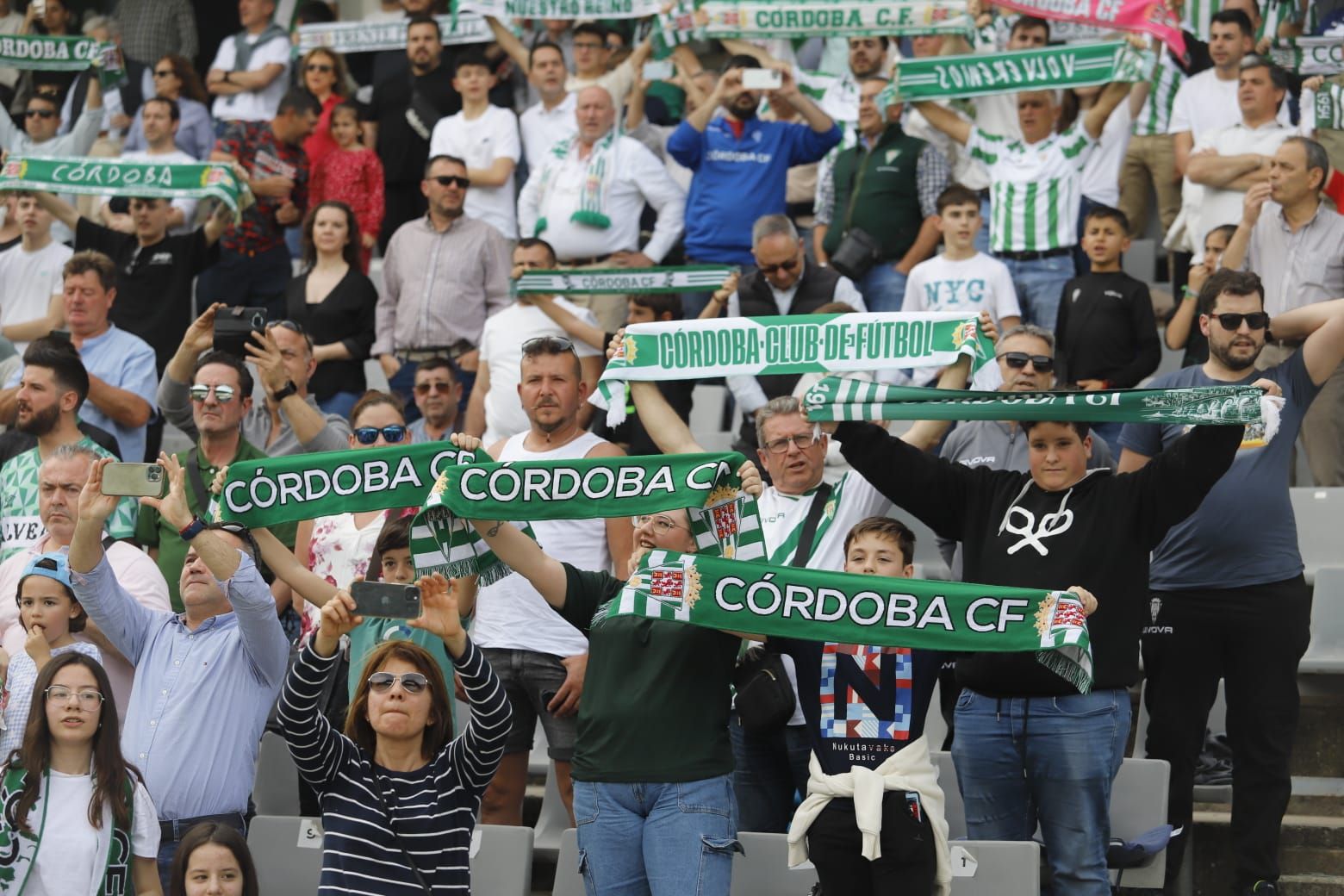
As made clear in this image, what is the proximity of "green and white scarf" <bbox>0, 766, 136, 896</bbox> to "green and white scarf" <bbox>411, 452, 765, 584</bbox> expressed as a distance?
1.25 metres

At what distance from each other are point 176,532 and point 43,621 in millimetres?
1013

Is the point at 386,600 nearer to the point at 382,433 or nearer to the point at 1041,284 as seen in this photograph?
the point at 382,433

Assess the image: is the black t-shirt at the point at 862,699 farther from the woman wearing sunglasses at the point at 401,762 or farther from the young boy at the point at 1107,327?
the young boy at the point at 1107,327

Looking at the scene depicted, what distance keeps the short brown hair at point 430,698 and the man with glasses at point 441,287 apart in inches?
176

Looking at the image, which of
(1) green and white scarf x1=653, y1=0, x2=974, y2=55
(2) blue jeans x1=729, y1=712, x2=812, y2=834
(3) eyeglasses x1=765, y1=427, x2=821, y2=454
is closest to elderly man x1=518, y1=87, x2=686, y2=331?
(1) green and white scarf x1=653, y1=0, x2=974, y2=55

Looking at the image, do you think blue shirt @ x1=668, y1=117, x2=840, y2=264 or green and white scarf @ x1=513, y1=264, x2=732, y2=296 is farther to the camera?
blue shirt @ x1=668, y1=117, x2=840, y2=264

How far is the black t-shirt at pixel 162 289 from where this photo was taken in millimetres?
10266

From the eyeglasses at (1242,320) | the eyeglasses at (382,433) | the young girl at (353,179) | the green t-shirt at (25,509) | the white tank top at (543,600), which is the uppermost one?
the young girl at (353,179)

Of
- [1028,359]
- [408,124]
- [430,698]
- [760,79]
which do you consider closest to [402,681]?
[430,698]

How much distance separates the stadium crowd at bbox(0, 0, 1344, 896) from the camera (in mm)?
5570

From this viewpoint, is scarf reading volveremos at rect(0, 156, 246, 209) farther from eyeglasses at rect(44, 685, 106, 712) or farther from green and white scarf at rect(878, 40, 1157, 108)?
eyeglasses at rect(44, 685, 106, 712)

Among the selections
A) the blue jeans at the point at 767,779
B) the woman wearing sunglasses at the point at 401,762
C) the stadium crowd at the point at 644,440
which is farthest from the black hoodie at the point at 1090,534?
the woman wearing sunglasses at the point at 401,762

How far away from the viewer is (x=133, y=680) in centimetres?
647

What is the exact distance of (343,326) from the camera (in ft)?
33.0
